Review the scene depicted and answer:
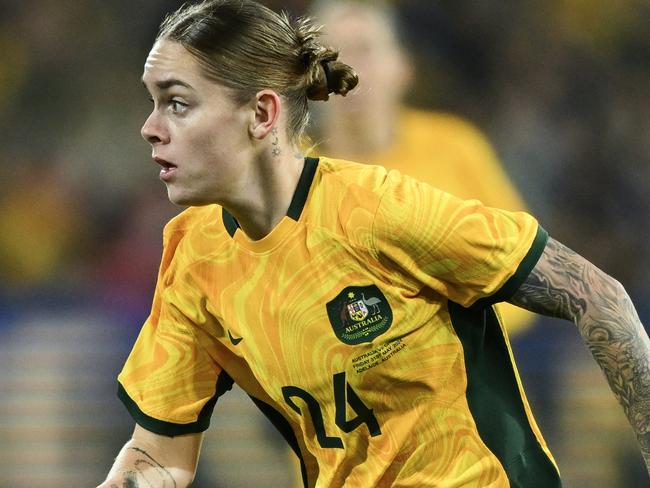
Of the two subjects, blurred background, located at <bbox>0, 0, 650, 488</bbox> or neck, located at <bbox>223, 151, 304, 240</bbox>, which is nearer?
neck, located at <bbox>223, 151, 304, 240</bbox>

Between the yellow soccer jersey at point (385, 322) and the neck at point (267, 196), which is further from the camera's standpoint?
the neck at point (267, 196)

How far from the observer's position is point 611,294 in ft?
6.70

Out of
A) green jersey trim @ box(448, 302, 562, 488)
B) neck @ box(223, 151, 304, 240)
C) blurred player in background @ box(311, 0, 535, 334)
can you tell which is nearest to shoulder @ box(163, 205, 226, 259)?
neck @ box(223, 151, 304, 240)

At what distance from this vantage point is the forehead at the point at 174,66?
2082mm

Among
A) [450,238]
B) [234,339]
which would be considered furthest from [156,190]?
[450,238]

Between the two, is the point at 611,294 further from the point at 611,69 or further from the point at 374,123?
the point at 611,69

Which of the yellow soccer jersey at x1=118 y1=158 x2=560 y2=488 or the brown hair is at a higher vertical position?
the brown hair

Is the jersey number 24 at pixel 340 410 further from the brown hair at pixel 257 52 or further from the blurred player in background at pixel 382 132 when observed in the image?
Result: the blurred player in background at pixel 382 132

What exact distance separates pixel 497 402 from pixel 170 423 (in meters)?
0.68

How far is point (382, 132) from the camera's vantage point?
11.8ft

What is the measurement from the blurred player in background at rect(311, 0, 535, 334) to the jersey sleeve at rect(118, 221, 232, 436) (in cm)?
126

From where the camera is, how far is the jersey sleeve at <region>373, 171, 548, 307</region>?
1968mm

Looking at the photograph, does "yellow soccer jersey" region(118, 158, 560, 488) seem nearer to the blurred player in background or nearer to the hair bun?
the hair bun

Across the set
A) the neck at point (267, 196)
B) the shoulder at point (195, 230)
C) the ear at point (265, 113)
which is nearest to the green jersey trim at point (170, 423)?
the shoulder at point (195, 230)
